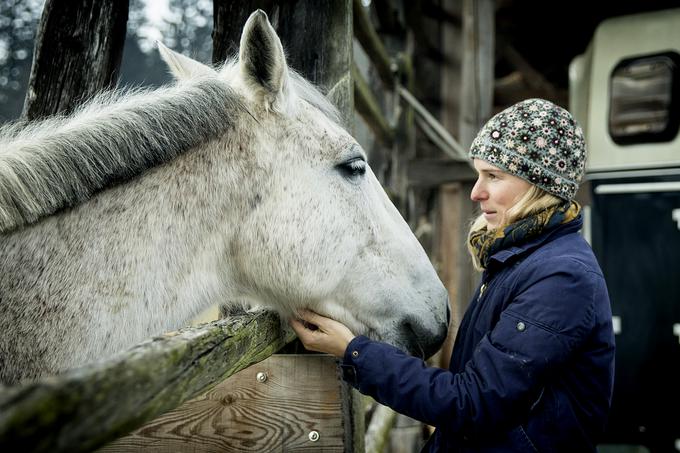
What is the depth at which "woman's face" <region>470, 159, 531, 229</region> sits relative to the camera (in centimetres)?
176

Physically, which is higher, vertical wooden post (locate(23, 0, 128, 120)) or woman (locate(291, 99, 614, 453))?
vertical wooden post (locate(23, 0, 128, 120))

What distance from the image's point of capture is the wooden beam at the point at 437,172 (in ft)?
15.0

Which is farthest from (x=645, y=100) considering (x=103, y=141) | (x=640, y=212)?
(x=103, y=141)

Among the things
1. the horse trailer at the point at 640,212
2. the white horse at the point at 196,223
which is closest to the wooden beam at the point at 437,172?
the horse trailer at the point at 640,212

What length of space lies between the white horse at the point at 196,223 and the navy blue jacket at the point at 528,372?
32 centimetres

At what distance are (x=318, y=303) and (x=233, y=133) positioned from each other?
65 centimetres

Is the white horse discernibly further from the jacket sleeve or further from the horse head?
the jacket sleeve

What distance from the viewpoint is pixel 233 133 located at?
72.9 inches

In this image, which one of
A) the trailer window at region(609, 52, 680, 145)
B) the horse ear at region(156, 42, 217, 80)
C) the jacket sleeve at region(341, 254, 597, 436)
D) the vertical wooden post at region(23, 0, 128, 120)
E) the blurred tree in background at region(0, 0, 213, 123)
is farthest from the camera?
the blurred tree in background at region(0, 0, 213, 123)

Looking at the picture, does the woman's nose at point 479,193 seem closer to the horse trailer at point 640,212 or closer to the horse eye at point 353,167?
the horse eye at point 353,167

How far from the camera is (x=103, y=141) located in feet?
5.43

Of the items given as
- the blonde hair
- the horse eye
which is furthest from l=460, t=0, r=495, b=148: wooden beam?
the blonde hair

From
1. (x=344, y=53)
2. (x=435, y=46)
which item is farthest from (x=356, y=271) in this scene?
(x=435, y=46)

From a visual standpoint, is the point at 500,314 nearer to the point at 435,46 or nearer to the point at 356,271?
the point at 356,271
